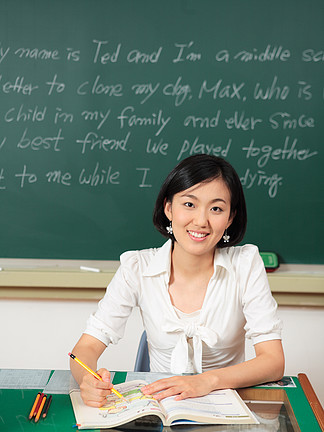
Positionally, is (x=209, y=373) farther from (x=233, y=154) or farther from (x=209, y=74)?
(x=209, y=74)

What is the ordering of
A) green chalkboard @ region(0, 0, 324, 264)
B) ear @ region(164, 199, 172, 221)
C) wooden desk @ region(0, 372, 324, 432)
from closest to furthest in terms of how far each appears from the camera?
wooden desk @ region(0, 372, 324, 432) < ear @ region(164, 199, 172, 221) < green chalkboard @ region(0, 0, 324, 264)

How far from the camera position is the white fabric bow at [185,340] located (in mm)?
1639

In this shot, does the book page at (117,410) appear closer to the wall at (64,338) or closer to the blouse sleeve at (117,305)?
the blouse sleeve at (117,305)

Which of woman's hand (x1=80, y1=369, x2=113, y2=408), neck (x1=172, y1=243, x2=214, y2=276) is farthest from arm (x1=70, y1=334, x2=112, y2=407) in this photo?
neck (x1=172, y1=243, x2=214, y2=276)

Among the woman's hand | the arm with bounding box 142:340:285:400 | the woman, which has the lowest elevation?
the woman's hand

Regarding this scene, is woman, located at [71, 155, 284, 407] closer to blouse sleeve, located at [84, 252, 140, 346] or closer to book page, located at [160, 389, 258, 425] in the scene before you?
blouse sleeve, located at [84, 252, 140, 346]

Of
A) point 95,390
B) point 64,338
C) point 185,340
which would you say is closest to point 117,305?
point 185,340

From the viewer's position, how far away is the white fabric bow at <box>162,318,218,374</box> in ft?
5.38

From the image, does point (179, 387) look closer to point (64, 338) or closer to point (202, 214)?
point (202, 214)

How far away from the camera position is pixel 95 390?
1330 mm

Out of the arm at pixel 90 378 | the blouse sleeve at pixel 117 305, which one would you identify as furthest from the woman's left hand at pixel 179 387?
the blouse sleeve at pixel 117 305

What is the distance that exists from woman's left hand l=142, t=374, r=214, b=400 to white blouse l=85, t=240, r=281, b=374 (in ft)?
0.77

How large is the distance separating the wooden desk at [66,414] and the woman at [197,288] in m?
0.14

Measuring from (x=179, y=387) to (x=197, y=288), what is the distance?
0.45m
